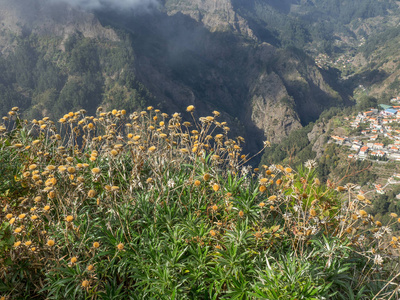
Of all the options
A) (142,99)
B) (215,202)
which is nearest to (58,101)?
(142,99)

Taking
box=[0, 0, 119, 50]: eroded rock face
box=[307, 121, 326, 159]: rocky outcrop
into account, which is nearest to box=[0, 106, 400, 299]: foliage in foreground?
box=[307, 121, 326, 159]: rocky outcrop

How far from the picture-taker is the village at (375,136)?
7400 centimetres

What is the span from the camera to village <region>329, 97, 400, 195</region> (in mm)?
74000

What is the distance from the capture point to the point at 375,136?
8388 centimetres

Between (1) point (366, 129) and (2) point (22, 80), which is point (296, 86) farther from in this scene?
(2) point (22, 80)

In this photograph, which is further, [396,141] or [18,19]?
[18,19]

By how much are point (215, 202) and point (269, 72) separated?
169 m

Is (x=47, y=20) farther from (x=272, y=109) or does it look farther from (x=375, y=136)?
(x=375, y=136)

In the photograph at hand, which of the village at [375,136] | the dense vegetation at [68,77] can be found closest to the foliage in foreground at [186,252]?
the village at [375,136]

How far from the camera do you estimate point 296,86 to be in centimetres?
15525

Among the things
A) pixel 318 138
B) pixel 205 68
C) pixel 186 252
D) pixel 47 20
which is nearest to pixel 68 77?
pixel 47 20

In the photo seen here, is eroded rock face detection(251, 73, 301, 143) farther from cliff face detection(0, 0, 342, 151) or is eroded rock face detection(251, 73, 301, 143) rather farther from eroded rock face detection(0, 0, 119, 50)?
eroded rock face detection(0, 0, 119, 50)

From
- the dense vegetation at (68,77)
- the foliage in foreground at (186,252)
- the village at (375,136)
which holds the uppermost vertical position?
the foliage in foreground at (186,252)

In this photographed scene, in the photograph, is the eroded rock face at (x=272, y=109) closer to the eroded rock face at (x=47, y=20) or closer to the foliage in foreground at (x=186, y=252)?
the eroded rock face at (x=47, y=20)
